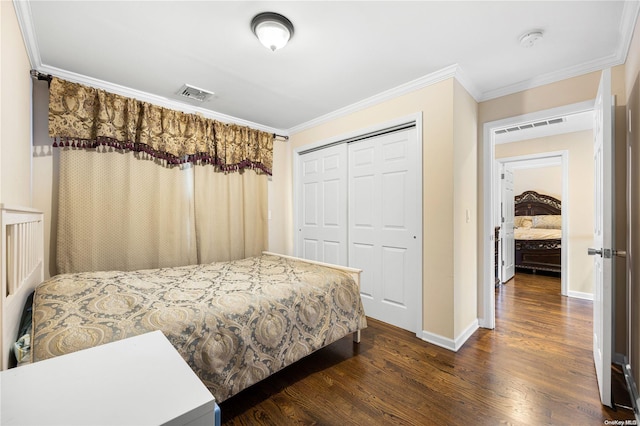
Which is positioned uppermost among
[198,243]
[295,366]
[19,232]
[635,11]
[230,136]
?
[635,11]

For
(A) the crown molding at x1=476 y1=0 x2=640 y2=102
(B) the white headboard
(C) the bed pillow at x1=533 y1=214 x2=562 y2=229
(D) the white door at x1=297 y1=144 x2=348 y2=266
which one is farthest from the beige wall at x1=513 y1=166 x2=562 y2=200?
(B) the white headboard

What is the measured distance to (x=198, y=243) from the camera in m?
3.20

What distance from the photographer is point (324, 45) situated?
2.11 meters

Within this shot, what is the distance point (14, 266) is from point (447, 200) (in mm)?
2839

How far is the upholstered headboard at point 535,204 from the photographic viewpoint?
630 cm

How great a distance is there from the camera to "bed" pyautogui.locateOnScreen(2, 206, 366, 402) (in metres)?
1.35

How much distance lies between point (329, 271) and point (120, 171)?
222 cm

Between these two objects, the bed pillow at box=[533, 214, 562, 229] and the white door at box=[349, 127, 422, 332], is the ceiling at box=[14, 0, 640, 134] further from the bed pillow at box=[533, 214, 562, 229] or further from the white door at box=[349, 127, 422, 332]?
the bed pillow at box=[533, 214, 562, 229]

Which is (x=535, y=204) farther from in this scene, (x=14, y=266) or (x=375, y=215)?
(x=14, y=266)

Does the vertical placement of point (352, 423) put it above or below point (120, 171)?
below

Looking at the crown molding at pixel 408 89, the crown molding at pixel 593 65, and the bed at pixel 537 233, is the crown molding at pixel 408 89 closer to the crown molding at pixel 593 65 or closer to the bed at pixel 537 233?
the crown molding at pixel 593 65

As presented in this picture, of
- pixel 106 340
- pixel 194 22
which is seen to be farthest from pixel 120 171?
pixel 106 340

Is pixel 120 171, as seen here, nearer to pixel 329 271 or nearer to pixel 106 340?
pixel 106 340

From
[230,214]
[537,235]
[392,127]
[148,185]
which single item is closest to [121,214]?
[148,185]
